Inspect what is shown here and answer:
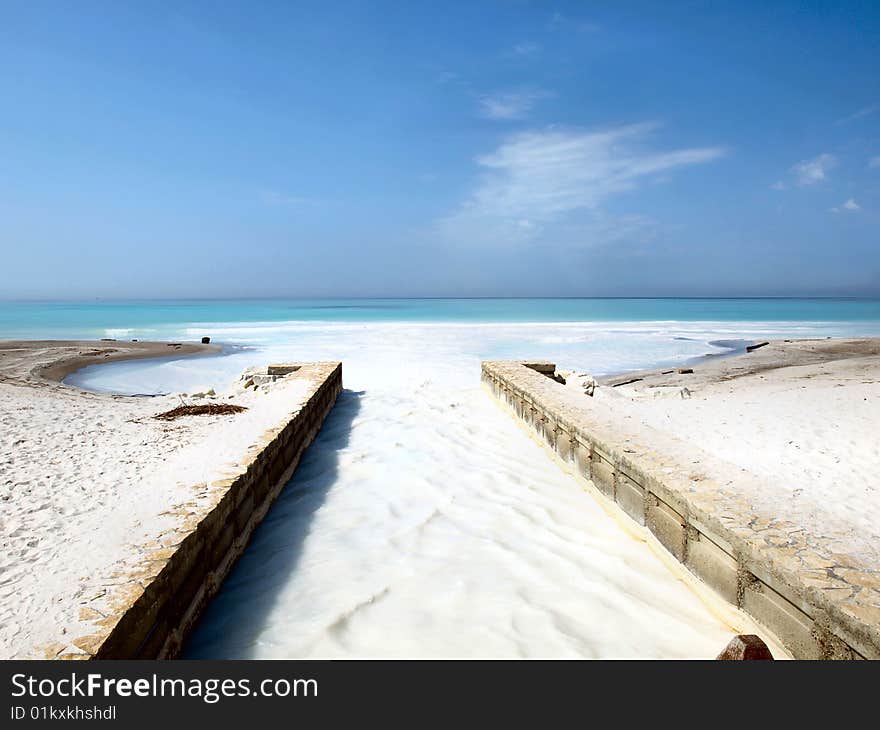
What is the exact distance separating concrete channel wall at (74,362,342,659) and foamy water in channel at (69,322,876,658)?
13 centimetres

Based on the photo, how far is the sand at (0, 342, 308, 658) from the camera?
2.53 metres

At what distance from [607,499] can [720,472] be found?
1.02m

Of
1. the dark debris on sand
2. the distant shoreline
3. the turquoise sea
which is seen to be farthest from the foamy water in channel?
the turquoise sea

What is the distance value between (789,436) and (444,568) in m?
6.45

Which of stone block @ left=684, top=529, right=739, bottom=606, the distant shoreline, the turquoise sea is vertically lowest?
the distant shoreline

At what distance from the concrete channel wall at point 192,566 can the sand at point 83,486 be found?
15 centimetres

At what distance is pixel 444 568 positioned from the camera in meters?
3.66

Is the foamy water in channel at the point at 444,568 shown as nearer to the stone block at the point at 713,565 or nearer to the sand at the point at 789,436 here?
the stone block at the point at 713,565

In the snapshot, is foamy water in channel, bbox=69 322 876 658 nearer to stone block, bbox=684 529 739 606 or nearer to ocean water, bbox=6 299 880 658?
ocean water, bbox=6 299 880 658

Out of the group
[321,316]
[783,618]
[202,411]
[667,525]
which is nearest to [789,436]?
[667,525]

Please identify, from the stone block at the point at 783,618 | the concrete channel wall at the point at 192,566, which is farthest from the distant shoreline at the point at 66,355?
the stone block at the point at 783,618

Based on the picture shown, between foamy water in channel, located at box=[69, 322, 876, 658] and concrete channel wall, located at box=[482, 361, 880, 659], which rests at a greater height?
concrete channel wall, located at box=[482, 361, 880, 659]

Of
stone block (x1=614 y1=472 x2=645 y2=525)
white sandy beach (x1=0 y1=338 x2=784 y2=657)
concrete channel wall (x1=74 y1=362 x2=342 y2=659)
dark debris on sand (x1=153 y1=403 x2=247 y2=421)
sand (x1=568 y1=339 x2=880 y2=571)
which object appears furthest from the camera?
dark debris on sand (x1=153 y1=403 x2=247 y2=421)

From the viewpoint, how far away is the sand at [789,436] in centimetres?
355
